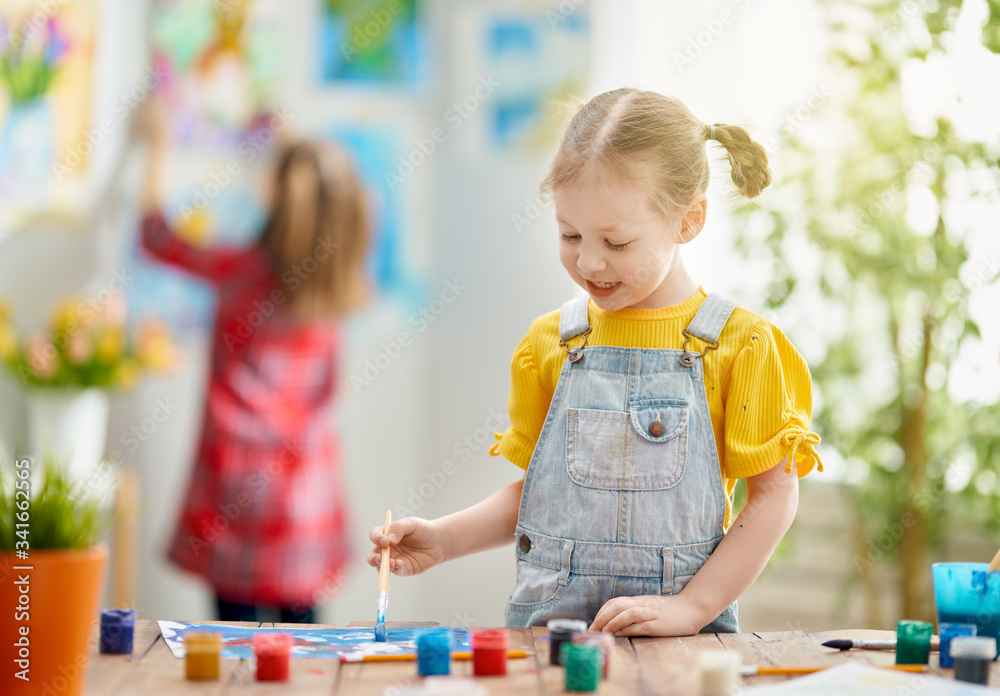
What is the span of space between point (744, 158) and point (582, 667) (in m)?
0.65

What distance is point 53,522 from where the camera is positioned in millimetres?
785

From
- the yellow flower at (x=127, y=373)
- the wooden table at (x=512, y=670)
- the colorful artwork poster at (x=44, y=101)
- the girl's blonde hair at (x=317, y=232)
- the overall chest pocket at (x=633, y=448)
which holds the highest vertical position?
the colorful artwork poster at (x=44, y=101)

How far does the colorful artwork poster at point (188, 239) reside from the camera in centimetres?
284

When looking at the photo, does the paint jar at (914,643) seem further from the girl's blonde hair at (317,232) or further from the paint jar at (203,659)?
the girl's blonde hair at (317,232)

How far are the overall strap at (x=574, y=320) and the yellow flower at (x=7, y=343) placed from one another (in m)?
1.90

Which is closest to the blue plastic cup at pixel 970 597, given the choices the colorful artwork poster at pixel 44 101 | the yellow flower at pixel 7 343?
the yellow flower at pixel 7 343

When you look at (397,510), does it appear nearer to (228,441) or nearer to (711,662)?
(228,441)

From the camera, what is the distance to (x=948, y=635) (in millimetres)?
915

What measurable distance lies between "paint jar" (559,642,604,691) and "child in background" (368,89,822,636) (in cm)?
22

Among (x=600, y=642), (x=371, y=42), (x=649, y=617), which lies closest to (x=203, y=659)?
(x=600, y=642)

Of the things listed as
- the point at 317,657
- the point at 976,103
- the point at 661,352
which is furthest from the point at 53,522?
the point at 976,103

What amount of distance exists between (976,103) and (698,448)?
5.34 ft

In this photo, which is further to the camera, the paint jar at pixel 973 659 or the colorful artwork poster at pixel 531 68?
the colorful artwork poster at pixel 531 68

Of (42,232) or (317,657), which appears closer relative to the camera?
(317,657)
